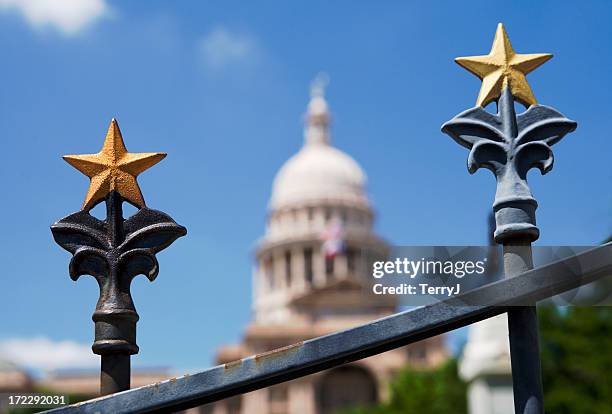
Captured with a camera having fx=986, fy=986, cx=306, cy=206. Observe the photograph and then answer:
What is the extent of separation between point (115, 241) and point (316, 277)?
331 ft

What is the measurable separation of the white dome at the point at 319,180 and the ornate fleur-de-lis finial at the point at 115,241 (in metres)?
101

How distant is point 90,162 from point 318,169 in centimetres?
10299

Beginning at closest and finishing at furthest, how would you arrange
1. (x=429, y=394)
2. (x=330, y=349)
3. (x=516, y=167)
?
(x=330, y=349), (x=516, y=167), (x=429, y=394)

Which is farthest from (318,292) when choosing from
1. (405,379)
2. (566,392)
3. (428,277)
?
(428,277)

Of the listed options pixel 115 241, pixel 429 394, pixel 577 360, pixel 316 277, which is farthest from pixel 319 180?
pixel 115 241

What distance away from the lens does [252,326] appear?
8594 centimetres

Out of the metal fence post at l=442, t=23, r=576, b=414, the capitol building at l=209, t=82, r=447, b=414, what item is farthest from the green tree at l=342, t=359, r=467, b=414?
the metal fence post at l=442, t=23, r=576, b=414

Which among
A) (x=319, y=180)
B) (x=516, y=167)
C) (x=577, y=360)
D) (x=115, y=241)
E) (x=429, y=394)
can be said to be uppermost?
(x=319, y=180)

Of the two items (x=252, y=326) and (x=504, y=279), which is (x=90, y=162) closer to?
(x=504, y=279)

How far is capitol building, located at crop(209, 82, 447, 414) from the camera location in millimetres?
86500

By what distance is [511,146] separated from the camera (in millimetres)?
2852

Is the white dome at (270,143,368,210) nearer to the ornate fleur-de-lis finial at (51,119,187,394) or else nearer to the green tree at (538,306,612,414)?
the green tree at (538,306,612,414)

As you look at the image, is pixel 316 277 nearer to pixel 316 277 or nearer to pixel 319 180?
pixel 316 277

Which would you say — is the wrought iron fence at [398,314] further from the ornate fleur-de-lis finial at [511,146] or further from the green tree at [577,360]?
the green tree at [577,360]
